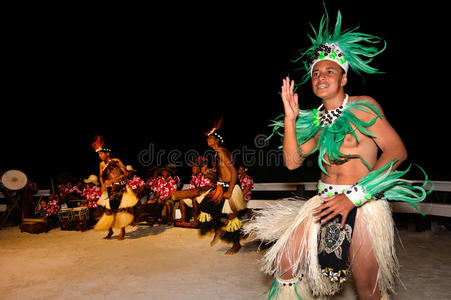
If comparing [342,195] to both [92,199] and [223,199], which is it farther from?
[92,199]

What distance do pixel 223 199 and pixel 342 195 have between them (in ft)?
11.0

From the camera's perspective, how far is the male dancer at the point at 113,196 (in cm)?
584

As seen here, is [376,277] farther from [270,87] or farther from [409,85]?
[270,87]

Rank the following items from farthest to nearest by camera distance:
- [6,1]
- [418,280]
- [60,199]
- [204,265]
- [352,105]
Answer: [6,1], [60,199], [204,265], [418,280], [352,105]

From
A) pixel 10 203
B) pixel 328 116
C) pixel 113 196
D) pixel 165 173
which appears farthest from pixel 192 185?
pixel 328 116

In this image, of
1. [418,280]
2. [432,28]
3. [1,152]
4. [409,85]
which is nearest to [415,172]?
[409,85]

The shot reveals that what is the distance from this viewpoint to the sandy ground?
10.5ft

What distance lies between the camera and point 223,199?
5.06 m

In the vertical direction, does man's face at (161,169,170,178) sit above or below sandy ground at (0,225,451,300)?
above

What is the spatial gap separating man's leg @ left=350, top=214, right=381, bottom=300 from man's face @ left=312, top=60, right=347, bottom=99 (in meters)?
0.95

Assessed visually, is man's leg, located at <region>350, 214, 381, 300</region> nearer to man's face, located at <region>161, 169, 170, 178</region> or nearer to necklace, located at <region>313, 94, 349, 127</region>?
necklace, located at <region>313, 94, 349, 127</region>

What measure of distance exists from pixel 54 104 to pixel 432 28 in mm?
15414

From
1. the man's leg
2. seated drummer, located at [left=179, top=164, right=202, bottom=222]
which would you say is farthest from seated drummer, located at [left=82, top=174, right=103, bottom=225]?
the man's leg

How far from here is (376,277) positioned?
72.9 inches
